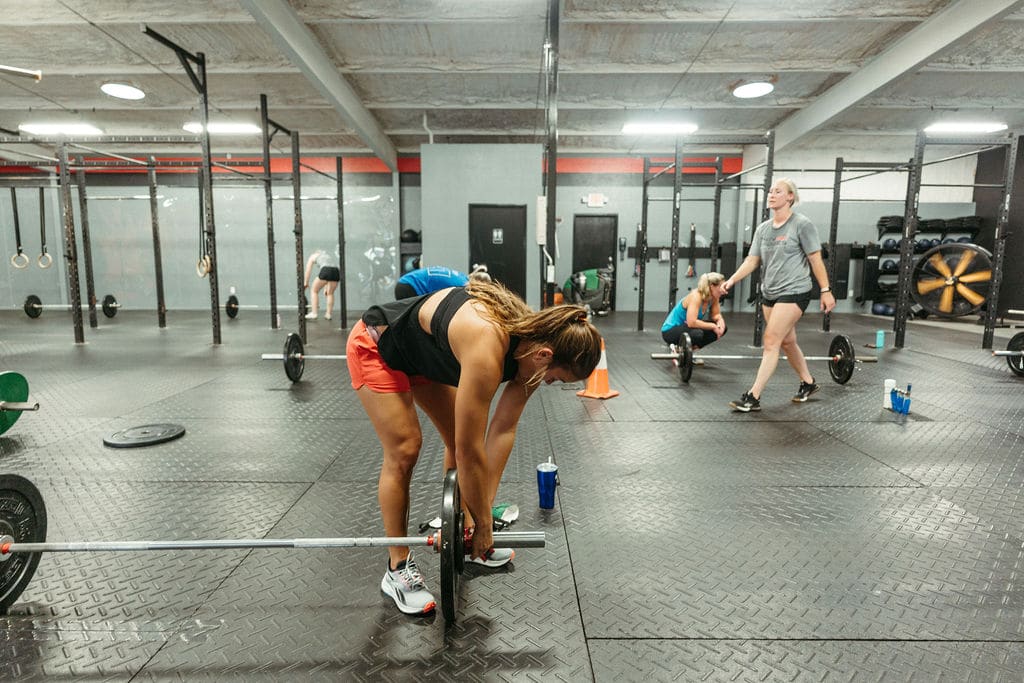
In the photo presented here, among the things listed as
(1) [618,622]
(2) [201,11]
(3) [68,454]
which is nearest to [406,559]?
(1) [618,622]

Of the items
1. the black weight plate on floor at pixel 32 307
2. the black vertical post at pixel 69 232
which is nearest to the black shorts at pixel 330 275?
the black vertical post at pixel 69 232

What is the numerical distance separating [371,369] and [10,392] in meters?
2.19

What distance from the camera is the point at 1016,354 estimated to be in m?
4.32

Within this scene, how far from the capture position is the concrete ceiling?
5.28 m

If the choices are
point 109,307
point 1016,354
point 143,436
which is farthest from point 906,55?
point 109,307

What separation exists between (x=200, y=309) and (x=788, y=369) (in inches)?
406

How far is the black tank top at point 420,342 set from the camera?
1.21 metres

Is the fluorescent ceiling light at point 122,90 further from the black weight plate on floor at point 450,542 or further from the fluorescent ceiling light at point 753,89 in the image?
the black weight plate on floor at point 450,542

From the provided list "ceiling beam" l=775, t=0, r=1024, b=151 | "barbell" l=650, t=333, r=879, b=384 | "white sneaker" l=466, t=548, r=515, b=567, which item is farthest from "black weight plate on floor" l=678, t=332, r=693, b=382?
"ceiling beam" l=775, t=0, r=1024, b=151

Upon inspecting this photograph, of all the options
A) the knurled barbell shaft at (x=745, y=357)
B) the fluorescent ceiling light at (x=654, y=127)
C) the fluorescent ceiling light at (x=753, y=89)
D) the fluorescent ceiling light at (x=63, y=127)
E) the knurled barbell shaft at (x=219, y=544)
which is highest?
the fluorescent ceiling light at (x=753, y=89)

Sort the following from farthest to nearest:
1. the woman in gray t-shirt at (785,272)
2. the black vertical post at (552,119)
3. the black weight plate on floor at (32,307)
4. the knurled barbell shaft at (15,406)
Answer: the black weight plate on floor at (32,307) → the woman in gray t-shirt at (785,272) → the black vertical post at (552,119) → the knurled barbell shaft at (15,406)

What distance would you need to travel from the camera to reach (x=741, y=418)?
314 cm

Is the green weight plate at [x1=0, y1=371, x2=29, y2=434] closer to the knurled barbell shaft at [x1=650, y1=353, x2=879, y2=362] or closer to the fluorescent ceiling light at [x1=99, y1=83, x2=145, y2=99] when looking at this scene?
the knurled barbell shaft at [x1=650, y1=353, x2=879, y2=362]

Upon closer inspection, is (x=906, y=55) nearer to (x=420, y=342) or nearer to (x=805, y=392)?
(x=805, y=392)
